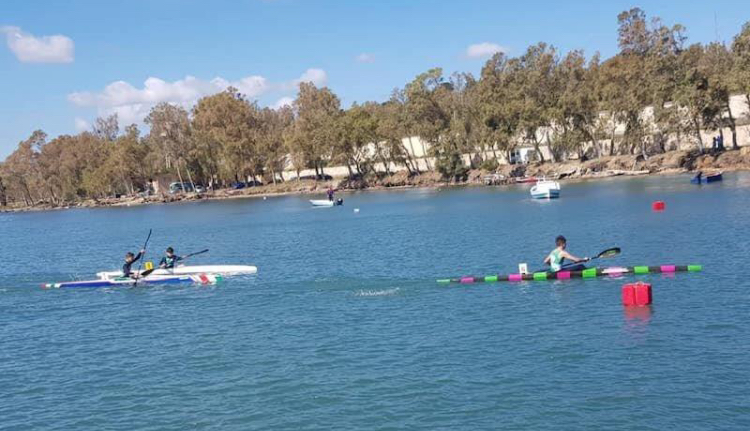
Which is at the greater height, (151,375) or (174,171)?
(174,171)

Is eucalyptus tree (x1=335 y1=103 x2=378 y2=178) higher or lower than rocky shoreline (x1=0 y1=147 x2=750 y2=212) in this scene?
higher

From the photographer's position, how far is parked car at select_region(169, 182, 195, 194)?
591 ft

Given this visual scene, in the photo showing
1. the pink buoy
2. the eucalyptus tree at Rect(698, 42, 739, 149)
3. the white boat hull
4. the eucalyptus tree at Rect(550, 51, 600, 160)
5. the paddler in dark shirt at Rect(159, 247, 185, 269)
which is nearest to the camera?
the pink buoy

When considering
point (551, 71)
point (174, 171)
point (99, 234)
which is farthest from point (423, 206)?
point (174, 171)

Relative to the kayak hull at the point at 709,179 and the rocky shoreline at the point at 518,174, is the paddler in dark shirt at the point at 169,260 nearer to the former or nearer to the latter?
the kayak hull at the point at 709,179

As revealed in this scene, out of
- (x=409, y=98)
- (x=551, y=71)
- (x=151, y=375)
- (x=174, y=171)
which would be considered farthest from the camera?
(x=174, y=171)

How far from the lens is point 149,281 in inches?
1594

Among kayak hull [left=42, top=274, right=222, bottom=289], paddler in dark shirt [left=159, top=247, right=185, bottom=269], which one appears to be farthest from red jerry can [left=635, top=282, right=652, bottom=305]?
paddler in dark shirt [left=159, top=247, right=185, bottom=269]

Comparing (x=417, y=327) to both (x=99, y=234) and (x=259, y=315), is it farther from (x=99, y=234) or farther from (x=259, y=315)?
(x=99, y=234)

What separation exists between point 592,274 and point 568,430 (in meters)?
16.8

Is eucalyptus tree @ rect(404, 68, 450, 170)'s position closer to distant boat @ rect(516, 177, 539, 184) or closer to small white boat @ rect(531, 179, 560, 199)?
distant boat @ rect(516, 177, 539, 184)

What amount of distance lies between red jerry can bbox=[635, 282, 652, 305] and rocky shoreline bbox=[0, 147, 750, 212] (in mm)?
79694

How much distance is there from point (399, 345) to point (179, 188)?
16878cm

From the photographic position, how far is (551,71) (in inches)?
5010
